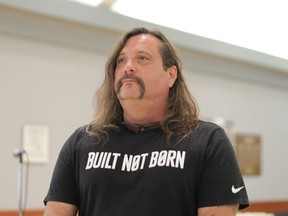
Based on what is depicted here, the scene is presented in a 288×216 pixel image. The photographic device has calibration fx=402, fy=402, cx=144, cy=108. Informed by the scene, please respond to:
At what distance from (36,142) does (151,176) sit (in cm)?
200

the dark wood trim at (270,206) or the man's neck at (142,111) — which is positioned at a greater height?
the man's neck at (142,111)

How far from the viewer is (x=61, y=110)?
338 cm

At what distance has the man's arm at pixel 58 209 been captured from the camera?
1.51 meters

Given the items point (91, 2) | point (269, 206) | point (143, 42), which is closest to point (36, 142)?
point (91, 2)

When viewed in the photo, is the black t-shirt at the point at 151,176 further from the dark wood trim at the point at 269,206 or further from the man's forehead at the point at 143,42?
the dark wood trim at the point at 269,206

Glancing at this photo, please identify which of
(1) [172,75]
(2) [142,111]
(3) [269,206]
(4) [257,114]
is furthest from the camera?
(4) [257,114]

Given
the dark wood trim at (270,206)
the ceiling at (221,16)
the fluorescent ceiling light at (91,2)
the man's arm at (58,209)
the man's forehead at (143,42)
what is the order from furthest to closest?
the dark wood trim at (270,206)
the ceiling at (221,16)
the fluorescent ceiling light at (91,2)
the man's forehead at (143,42)
the man's arm at (58,209)

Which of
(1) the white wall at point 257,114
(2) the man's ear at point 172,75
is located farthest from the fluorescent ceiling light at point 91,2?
(2) the man's ear at point 172,75

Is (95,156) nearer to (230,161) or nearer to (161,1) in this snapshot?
(230,161)

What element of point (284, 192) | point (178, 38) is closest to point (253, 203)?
point (284, 192)

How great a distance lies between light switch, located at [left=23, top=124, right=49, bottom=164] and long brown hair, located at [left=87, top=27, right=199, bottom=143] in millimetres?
1515

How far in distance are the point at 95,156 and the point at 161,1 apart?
7.30 ft

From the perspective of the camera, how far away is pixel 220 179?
4.53ft

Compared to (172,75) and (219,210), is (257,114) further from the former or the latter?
(219,210)
